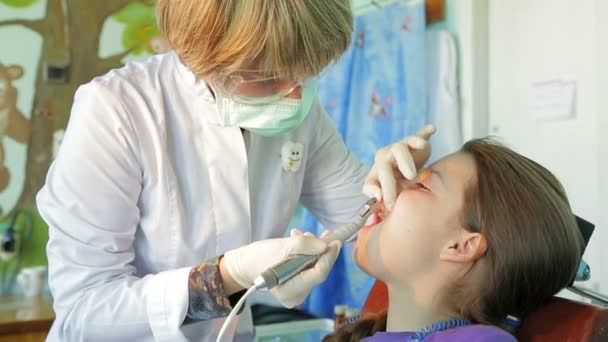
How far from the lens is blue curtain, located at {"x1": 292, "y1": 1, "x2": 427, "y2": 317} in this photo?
2678mm

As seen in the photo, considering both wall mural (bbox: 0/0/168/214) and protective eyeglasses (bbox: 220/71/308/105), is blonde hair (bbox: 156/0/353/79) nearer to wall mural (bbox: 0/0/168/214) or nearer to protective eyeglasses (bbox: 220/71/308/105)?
protective eyeglasses (bbox: 220/71/308/105)

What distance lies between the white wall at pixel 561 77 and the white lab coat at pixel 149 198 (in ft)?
3.25

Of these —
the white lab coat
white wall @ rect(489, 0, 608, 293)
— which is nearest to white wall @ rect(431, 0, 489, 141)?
white wall @ rect(489, 0, 608, 293)

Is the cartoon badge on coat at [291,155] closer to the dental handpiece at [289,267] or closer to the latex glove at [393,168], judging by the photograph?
the latex glove at [393,168]

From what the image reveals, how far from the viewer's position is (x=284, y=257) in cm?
114

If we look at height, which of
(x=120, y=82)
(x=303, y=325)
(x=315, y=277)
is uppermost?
(x=120, y=82)

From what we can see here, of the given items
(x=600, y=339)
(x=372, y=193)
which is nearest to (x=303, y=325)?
(x=372, y=193)

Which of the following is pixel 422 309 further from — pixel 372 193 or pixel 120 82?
pixel 120 82

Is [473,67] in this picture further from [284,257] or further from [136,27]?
[136,27]

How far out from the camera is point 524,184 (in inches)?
51.5

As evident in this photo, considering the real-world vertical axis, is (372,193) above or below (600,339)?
above

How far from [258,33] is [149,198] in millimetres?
439

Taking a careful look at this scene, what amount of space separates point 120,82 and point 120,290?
43cm

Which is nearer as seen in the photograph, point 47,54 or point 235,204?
point 235,204
